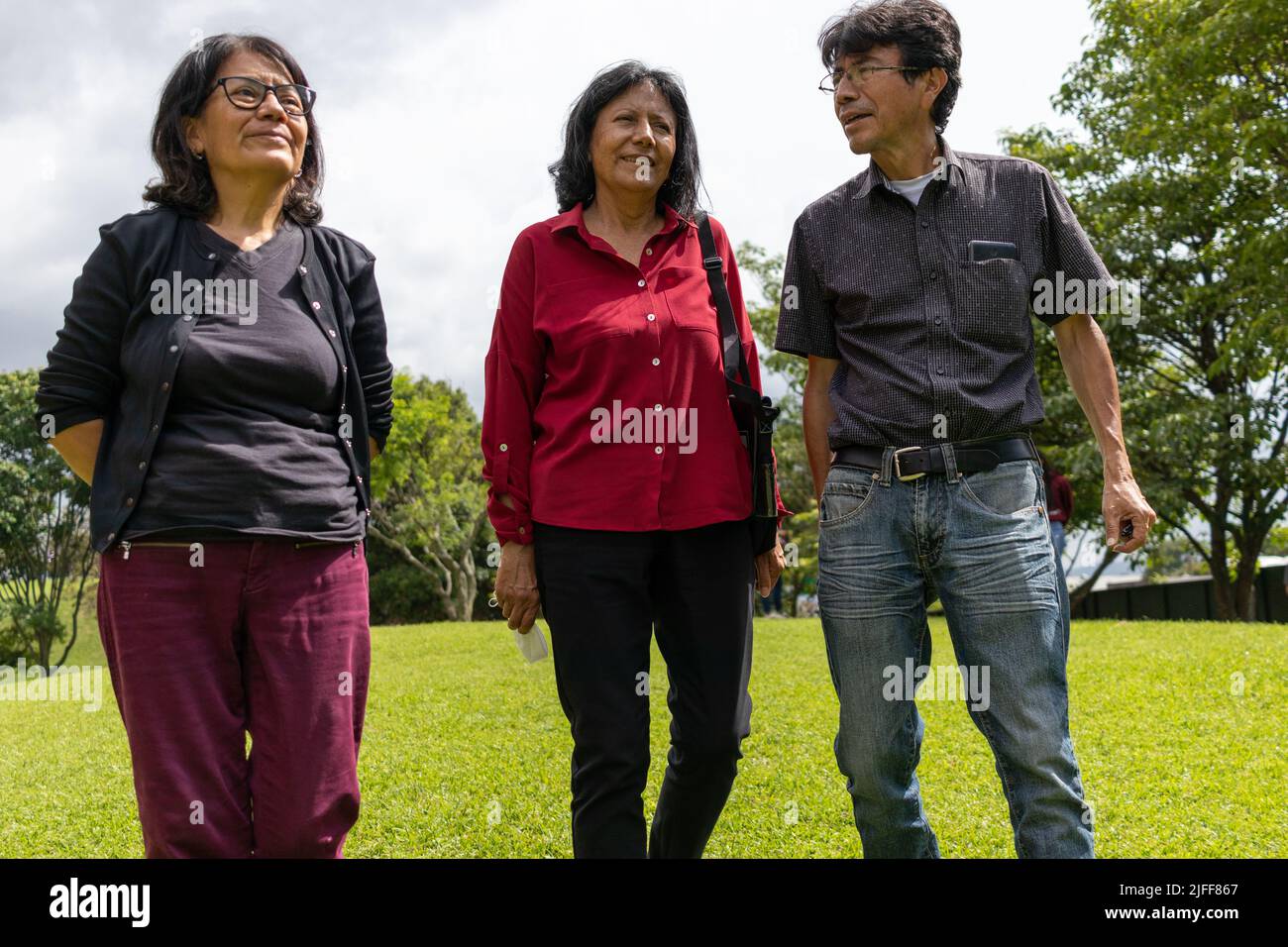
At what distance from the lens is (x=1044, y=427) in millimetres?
19984

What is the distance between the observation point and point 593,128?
10.3 ft

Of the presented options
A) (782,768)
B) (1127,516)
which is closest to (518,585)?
(1127,516)

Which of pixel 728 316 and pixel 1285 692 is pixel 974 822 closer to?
pixel 728 316

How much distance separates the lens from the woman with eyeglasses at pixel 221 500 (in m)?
2.39

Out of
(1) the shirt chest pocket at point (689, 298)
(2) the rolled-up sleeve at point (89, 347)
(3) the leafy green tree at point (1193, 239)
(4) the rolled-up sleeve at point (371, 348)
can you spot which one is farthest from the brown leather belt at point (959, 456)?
(3) the leafy green tree at point (1193, 239)

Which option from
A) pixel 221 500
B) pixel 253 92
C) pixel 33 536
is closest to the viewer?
pixel 221 500

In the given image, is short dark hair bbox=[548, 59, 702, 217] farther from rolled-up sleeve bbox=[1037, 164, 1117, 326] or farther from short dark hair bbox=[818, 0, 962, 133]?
rolled-up sleeve bbox=[1037, 164, 1117, 326]

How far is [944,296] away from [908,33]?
2.36 feet

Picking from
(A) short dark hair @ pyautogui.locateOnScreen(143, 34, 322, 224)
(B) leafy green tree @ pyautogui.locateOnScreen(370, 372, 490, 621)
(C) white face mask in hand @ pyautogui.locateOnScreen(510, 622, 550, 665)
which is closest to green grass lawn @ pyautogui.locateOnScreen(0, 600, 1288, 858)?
(C) white face mask in hand @ pyautogui.locateOnScreen(510, 622, 550, 665)

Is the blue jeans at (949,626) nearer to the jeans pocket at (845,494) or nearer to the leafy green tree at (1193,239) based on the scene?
the jeans pocket at (845,494)

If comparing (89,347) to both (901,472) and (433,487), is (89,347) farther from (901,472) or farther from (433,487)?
(433,487)

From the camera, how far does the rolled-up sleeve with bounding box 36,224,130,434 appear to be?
2.46 m

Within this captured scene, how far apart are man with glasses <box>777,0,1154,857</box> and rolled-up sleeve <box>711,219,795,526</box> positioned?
4.7 inches
